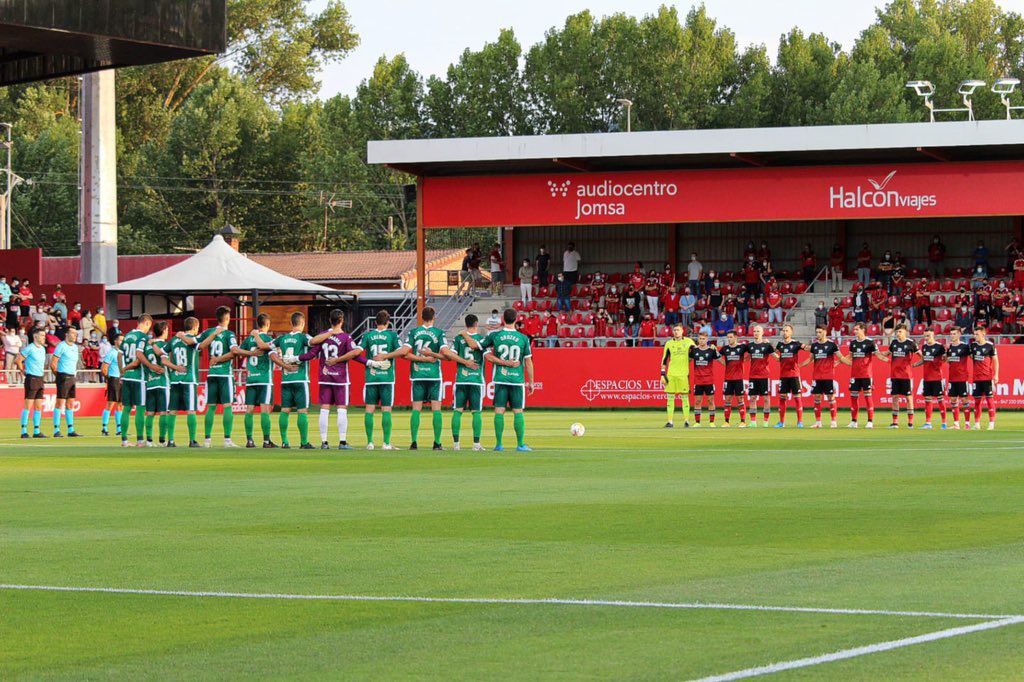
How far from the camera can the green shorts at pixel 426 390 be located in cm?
2347

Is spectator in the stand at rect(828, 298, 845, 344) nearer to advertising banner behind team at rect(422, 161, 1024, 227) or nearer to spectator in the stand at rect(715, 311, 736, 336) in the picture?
spectator in the stand at rect(715, 311, 736, 336)

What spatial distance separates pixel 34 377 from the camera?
95.5 ft

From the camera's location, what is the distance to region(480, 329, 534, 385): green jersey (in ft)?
73.5

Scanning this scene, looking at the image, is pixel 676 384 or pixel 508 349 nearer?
pixel 508 349

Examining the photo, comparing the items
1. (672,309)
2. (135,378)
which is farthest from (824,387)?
(672,309)

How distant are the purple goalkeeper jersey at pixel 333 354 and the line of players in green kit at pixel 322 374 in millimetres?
21

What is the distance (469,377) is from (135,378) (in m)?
6.14

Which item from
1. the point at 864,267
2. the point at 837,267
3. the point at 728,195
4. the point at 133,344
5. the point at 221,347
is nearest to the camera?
the point at 221,347

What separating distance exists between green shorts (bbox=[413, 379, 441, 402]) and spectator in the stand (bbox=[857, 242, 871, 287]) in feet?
83.0

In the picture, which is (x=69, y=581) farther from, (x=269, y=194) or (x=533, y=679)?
(x=269, y=194)

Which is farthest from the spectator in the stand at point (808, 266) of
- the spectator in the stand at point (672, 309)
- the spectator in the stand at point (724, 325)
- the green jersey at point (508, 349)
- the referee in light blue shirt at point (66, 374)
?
the green jersey at point (508, 349)

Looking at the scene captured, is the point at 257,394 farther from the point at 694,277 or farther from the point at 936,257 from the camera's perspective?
the point at 936,257

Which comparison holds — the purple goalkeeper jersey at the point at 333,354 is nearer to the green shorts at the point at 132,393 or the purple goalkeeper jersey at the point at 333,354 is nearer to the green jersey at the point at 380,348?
the green jersey at the point at 380,348

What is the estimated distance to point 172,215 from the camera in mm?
87375
